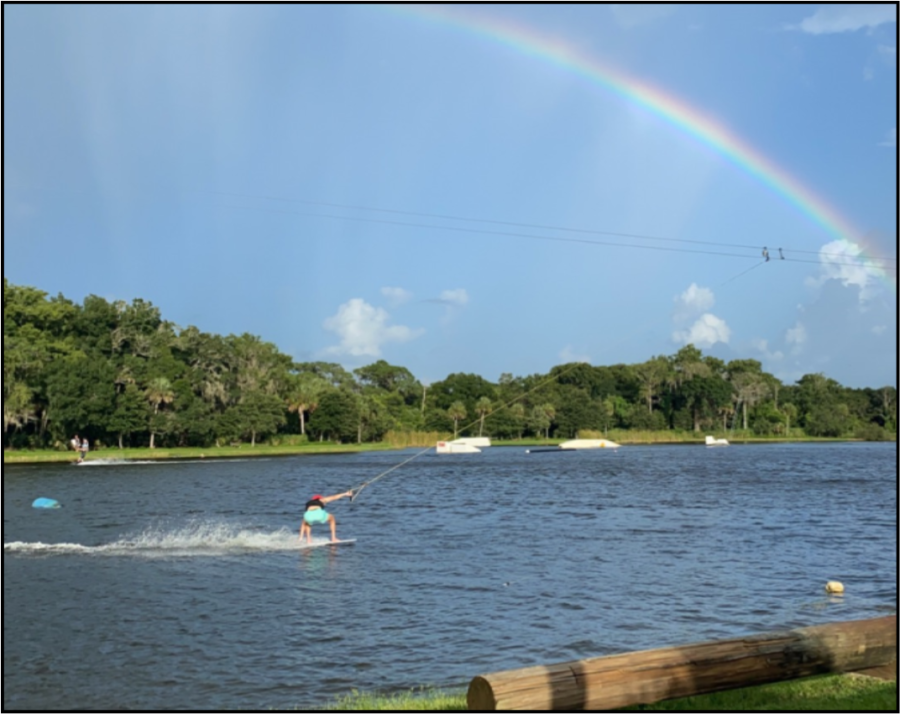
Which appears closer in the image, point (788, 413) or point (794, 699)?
point (794, 699)

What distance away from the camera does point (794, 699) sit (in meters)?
8.70

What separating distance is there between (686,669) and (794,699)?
1424 mm

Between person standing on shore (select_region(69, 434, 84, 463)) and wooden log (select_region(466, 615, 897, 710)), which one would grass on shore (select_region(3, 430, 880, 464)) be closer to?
person standing on shore (select_region(69, 434, 84, 463))

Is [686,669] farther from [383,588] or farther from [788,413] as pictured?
[788,413]

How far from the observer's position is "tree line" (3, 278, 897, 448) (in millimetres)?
90375

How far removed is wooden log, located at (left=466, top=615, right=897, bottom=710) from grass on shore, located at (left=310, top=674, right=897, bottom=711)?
21 cm

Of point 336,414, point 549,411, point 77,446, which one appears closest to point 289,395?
point 336,414

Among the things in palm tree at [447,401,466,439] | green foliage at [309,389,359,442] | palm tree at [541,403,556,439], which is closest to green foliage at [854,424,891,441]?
palm tree at [541,403,556,439]

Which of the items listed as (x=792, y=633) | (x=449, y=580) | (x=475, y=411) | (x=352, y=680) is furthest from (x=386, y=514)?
(x=475, y=411)

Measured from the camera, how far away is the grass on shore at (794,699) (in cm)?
827

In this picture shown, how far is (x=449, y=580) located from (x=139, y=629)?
746 cm

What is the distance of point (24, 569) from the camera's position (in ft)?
74.2

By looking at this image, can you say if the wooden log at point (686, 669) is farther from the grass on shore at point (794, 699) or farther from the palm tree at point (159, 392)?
the palm tree at point (159, 392)

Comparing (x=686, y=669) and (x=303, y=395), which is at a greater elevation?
(x=303, y=395)
